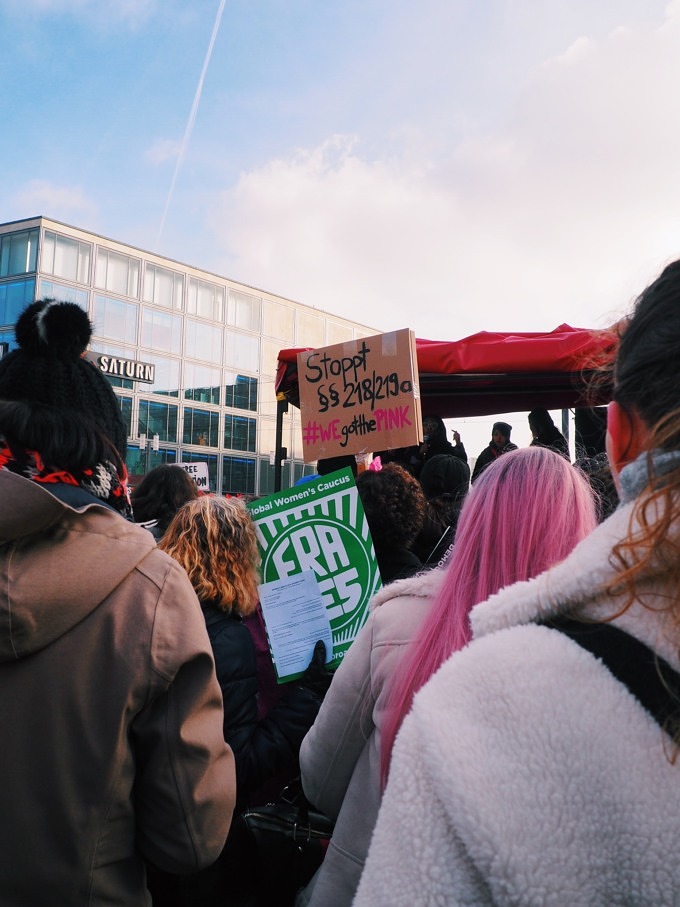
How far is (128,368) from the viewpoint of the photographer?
118ft

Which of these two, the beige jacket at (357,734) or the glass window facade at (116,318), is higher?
the glass window facade at (116,318)

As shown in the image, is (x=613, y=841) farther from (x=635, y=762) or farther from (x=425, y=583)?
(x=425, y=583)

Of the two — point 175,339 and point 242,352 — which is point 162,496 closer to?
point 175,339

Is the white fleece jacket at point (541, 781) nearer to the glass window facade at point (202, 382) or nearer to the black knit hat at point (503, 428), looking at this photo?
the black knit hat at point (503, 428)

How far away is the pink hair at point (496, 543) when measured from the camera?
1442 millimetres

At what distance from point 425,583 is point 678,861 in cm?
104

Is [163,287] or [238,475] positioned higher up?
A: [163,287]

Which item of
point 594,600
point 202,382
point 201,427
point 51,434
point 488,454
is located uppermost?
point 202,382

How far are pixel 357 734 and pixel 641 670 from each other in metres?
1.11

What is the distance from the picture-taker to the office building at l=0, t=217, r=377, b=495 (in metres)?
35.1

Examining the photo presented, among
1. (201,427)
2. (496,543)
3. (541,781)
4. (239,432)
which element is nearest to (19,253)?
(201,427)

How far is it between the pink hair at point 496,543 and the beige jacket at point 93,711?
0.44 meters

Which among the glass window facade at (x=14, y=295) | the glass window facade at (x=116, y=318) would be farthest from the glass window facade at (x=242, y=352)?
the glass window facade at (x=14, y=295)

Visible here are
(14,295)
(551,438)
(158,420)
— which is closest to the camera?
(551,438)
